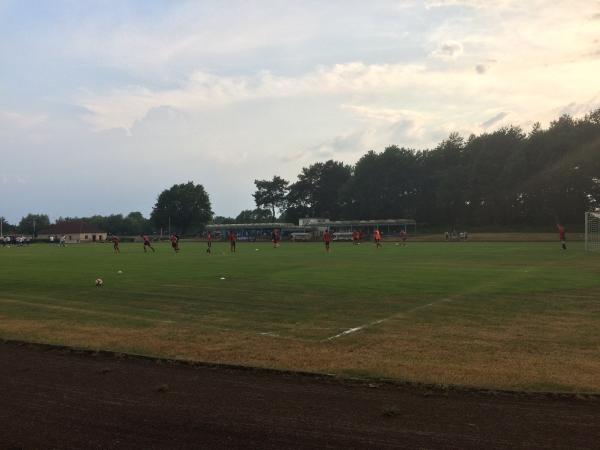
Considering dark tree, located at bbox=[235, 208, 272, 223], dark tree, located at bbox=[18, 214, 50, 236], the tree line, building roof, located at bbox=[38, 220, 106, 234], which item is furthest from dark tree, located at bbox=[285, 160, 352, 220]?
dark tree, located at bbox=[18, 214, 50, 236]

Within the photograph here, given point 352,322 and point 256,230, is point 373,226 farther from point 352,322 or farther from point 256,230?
point 352,322

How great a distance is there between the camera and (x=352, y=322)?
11.3 m

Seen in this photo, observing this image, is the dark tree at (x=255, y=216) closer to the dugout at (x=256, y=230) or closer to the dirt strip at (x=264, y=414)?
the dugout at (x=256, y=230)

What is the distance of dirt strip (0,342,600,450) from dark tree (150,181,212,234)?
139m

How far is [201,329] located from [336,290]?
22.3 feet

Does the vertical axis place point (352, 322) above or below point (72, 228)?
below

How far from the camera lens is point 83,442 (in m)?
4.99

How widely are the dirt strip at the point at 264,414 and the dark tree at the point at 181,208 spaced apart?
456ft

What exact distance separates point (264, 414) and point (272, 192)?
14001cm

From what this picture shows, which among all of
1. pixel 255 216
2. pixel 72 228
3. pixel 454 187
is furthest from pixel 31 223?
pixel 454 187

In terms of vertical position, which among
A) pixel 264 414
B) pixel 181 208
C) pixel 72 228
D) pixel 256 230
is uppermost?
pixel 181 208

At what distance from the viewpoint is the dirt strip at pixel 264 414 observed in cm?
498

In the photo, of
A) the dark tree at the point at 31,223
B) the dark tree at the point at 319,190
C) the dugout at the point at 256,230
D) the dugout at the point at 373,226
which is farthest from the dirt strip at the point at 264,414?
the dark tree at the point at 31,223

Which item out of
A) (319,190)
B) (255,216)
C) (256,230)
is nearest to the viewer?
(256,230)
